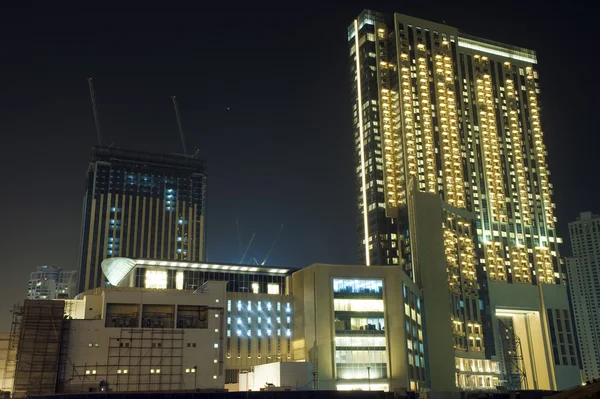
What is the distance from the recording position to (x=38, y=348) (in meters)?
120

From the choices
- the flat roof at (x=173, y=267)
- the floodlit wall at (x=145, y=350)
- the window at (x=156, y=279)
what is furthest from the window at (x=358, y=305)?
the window at (x=156, y=279)

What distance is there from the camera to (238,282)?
6319 inches

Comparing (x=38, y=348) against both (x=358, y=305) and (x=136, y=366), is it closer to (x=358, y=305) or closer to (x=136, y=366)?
(x=136, y=366)

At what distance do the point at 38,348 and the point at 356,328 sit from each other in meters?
67.7

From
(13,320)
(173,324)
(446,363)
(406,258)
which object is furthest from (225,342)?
(406,258)

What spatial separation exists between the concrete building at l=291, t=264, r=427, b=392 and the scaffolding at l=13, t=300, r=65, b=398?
5386cm

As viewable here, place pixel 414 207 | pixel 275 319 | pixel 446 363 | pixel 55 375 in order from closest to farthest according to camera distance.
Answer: pixel 55 375 < pixel 275 319 < pixel 446 363 < pixel 414 207

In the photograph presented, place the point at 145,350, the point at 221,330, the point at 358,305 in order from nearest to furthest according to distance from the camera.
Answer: the point at 145,350, the point at 221,330, the point at 358,305

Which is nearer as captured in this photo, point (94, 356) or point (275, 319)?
point (94, 356)

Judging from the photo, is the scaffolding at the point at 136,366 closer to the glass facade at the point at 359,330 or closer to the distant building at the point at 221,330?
the distant building at the point at 221,330

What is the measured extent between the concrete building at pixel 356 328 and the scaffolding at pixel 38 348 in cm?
5386

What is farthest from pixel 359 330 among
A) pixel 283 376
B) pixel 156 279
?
pixel 156 279

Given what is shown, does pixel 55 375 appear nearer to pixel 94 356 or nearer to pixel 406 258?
pixel 94 356

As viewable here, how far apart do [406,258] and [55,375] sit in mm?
110875
